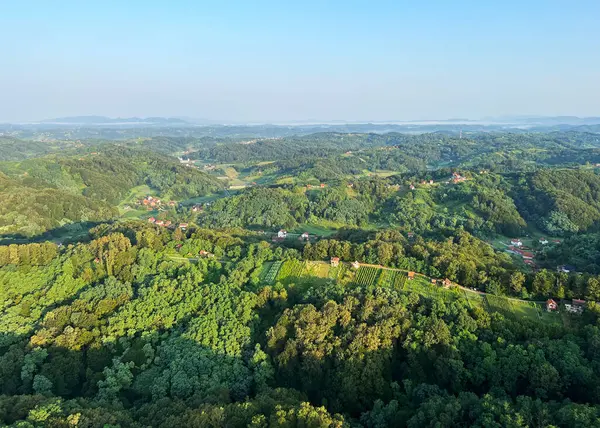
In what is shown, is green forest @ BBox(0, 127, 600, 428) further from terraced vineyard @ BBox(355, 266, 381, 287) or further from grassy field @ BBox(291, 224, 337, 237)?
grassy field @ BBox(291, 224, 337, 237)

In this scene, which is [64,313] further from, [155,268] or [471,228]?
[471,228]

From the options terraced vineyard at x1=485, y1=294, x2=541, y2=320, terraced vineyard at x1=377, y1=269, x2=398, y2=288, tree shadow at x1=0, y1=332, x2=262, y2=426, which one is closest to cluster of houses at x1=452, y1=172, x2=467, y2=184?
terraced vineyard at x1=377, y1=269, x2=398, y2=288

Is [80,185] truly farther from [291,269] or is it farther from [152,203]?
[291,269]

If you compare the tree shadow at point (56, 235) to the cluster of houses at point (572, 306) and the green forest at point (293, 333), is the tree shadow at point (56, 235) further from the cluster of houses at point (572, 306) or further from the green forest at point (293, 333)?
the cluster of houses at point (572, 306)

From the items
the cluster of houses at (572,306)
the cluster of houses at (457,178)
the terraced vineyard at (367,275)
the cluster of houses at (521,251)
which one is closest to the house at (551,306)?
the cluster of houses at (572,306)

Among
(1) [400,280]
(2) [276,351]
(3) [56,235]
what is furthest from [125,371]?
(3) [56,235]
